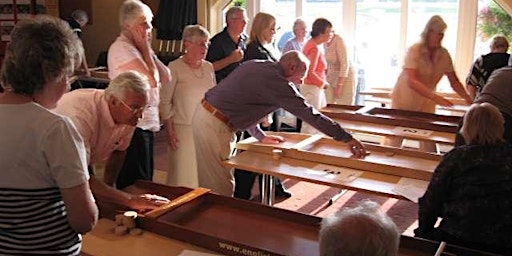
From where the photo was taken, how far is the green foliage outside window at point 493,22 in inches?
213

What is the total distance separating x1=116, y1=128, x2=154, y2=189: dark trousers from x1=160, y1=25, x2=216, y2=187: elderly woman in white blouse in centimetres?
37

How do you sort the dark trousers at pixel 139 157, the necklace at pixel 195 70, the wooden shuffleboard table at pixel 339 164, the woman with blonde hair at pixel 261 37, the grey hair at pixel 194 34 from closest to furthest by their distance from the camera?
the wooden shuffleboard table at pixel 339 164
the dark trousers at pixel 139 157
the grey hair at pixel 194 34
the necklace at pixel 195 70
the woman with blonde hair at pixel 261 37

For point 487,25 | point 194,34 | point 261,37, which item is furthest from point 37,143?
point 487,25

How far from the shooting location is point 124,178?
266cm

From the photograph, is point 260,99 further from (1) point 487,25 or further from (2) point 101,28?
(2) point 101,28

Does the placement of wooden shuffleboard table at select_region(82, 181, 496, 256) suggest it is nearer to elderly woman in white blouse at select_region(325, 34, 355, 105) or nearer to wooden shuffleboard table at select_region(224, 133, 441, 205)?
wooden shuffleboard table at select_region(224, 133, 441, 205)

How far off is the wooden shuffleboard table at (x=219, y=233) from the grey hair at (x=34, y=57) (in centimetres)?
68

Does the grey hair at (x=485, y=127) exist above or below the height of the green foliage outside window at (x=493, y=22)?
below

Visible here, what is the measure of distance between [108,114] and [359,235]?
1.29m

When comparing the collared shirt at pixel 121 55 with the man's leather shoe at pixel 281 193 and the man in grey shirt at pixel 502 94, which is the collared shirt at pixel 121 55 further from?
the man in grey shirt at pixel 502 94

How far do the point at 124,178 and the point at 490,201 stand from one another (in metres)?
1.63

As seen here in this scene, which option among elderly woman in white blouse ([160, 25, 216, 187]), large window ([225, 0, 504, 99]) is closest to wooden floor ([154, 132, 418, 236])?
elderly woman in white blouse ([160, 25, 216, 187])

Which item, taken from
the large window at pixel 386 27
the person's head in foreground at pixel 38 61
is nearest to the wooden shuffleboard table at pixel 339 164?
the person's head in foreground at pixel 38 61

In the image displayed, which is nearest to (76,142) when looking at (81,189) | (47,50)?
(81,189)
